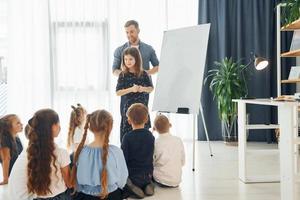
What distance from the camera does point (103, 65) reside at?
5.53 metres

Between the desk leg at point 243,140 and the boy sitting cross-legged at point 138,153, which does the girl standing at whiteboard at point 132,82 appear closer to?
the boy sitting cross-legged at point 138,153

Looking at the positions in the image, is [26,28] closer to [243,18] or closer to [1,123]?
[1,123]

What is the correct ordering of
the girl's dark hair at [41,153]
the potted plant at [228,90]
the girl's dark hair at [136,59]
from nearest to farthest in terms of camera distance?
the girl's dark hair at [41,153]
the girl's dark hair at [136,59]
the potted plant at [228,90]

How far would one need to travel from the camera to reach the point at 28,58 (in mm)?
5438

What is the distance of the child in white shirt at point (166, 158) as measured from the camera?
10.0 ft

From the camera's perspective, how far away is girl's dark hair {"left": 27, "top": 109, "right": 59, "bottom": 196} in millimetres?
2111

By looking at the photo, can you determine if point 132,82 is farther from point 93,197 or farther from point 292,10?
point 292,10

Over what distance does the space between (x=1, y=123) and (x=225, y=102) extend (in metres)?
3.15

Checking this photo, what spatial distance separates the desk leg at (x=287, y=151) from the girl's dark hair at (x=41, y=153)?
1447 mm

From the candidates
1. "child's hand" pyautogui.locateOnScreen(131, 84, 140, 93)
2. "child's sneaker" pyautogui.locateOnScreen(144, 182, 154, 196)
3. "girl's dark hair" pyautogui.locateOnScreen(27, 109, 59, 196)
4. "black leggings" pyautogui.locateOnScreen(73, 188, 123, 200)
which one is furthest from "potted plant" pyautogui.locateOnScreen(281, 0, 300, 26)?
"girl's dark hair" pyautogui.locateOnScreen(27, 109, 59, 196)

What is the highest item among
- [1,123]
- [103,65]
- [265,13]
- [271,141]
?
[265,13]

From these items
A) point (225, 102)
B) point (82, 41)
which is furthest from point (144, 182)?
point (82, 41)

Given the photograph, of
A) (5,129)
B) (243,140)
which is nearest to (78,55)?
(5,129)

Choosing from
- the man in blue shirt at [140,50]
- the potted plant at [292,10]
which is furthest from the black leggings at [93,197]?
the potted plant at [292,10]
